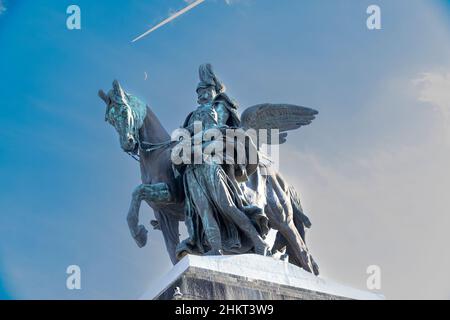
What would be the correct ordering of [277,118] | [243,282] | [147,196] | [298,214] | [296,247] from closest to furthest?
[243,282]
[147,196]
[296,247]
[298,214]
[277,118]

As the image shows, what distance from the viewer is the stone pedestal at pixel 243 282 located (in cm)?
1814

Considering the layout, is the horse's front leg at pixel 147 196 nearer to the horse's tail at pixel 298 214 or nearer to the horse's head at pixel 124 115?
the horse's head at pixel 124 115

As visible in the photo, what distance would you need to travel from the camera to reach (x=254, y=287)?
1856 cm

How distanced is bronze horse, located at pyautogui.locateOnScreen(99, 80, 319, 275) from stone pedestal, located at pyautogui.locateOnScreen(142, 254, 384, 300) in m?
2.37

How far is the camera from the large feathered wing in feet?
73.9

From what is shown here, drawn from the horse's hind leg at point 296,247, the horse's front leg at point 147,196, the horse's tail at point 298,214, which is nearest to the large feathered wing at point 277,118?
the horse's tail at point 298,214

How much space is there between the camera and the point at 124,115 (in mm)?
21406

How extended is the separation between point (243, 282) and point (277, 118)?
17.6ft

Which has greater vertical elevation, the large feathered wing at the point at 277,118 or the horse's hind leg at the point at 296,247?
the large feathered wing at the point at 277,118

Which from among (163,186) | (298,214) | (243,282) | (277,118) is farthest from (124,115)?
(243,282)

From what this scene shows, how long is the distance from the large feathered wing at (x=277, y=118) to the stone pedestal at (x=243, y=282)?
380cm

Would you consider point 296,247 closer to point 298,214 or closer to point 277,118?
point 298,214
